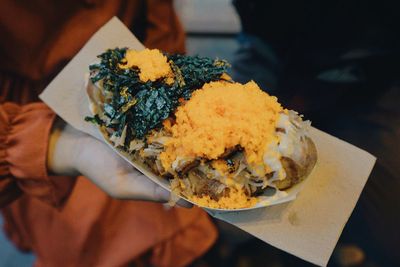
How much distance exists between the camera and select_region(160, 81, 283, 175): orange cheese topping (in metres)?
1.08

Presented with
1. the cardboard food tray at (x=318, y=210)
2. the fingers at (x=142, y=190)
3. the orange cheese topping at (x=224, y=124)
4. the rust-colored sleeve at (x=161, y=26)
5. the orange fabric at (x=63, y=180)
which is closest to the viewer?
the orange cheese topping at (x=224, y=124)

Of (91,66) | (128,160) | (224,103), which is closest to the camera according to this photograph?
(224,103)

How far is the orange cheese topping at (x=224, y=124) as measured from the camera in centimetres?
108

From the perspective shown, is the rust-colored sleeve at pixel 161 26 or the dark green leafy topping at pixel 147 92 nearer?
the dark green leafy topping at pixel 147 92

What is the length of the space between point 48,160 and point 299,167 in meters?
0.96

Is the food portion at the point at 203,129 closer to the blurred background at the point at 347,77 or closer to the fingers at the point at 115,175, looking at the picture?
the fingers at the point at 115,175

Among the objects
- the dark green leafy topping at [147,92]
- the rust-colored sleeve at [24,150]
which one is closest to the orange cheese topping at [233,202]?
the dark green leafy topping at [147,92]

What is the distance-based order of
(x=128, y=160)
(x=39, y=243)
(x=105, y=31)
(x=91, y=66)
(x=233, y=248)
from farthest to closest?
(x=233, y=248), (x=39, y=243), (x=105, y=31), (x=91, y=66), (x=128, y=160)

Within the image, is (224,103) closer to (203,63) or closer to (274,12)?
(203,63)

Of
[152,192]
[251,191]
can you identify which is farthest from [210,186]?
[152,192]

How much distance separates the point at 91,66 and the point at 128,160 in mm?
417

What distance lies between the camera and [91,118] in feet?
4.45

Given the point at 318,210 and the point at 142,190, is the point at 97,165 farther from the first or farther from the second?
the point at 318,210

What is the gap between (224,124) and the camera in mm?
1085
